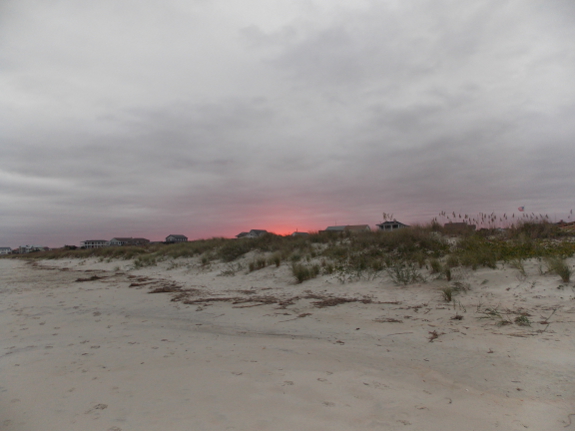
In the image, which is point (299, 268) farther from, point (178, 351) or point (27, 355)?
point (27, 355)

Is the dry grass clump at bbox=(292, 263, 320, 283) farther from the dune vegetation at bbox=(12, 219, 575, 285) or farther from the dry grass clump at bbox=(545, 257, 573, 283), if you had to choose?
the dry grass clump at bbox=(545, 257, 573, 283)

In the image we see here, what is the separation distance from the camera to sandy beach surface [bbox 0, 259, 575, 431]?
106 inches

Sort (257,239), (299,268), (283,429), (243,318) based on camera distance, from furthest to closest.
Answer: (257,239) < (299,268) < (243,318) < (283,429)

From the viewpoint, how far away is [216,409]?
2781 mm

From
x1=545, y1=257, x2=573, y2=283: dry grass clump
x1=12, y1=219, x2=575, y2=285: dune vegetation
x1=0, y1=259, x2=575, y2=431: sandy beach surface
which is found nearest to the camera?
x1=0, y1=259, x2=575, y2=431: sandy beach surface

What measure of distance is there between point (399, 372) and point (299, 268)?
21.2 feet

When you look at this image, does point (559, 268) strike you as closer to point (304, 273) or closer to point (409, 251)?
point (409, 251)

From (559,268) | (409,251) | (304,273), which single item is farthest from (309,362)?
(409,251)

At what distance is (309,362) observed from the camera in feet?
12.8

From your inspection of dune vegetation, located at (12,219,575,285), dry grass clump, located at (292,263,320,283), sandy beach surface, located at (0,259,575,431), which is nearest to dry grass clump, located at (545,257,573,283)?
dune vegetation, located at (12,219,575,285)

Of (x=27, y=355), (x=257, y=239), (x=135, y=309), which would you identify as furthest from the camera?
(x=257, y=239)

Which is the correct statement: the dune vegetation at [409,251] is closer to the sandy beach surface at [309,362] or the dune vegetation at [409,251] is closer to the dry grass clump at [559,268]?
the dry grass clump at [559,268]

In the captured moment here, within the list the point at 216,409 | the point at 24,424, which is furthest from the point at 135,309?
the point at 216,409

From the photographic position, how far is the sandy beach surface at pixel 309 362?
2.70 m
